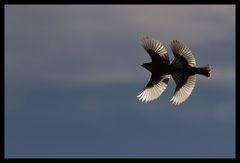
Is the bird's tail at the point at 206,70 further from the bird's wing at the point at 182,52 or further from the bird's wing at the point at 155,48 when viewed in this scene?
the bird's wing at the point at 155,48

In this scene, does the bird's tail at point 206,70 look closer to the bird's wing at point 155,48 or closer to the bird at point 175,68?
the bird at point 175,68

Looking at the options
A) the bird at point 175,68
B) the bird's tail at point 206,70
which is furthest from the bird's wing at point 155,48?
the bird's tail at point 206,70

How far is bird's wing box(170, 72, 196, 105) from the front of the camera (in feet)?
253

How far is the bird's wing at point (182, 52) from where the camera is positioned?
75.6m

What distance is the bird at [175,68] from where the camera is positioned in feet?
249

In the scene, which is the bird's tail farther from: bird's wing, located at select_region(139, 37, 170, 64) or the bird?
bird's wing, located at select_region(139, 37, 170, 64)

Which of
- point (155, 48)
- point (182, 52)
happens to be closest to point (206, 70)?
point (182, 52)

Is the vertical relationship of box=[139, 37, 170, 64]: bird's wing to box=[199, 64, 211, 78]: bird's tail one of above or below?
above

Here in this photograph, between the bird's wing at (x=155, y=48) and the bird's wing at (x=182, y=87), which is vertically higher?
the bird's wing at (x=155, y=48)

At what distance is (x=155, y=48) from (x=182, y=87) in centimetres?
393

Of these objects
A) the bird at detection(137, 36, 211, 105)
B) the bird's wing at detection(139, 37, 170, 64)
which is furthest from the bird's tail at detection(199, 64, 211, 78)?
the bird's wing at detection(139, 37, 170, 64)

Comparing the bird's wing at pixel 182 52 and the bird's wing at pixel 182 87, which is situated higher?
the bird's wing at pixel 182 52
